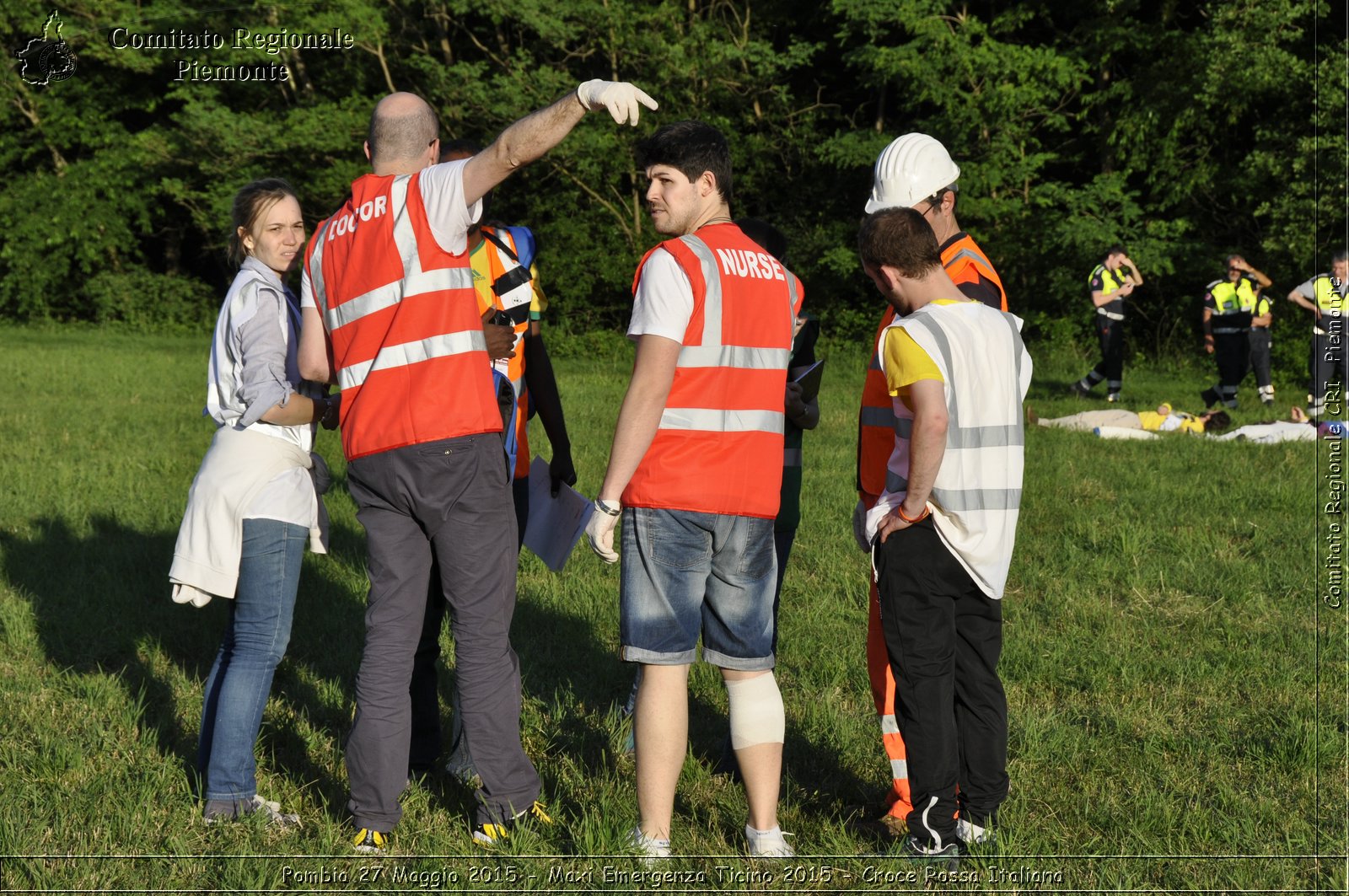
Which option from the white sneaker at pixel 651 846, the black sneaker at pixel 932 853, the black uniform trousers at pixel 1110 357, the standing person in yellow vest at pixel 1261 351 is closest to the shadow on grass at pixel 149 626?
the white sneaker at pixel 651 846

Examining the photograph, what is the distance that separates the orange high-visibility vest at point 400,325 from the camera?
352 centimetres

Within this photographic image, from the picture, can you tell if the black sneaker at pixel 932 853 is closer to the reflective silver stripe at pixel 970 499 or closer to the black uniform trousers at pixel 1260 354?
the reflective silver stripe at pixel 970 499

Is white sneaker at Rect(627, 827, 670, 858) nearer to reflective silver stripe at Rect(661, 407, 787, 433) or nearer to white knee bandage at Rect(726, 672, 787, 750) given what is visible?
white knee bandage at Rect(726, 672, 787, 750)

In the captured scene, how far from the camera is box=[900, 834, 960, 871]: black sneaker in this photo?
3.57 m

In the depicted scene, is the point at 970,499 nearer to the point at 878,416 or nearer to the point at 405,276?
the point at 878,416

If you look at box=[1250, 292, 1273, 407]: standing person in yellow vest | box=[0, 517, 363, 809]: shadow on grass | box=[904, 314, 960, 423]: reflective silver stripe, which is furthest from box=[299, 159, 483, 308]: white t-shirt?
box=[1250, 292, 1273, 407]: standing person in yellow vest

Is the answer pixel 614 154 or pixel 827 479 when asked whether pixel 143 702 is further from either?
pixel 614 154

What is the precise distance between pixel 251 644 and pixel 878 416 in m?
2.07

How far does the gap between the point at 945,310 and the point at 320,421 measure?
197 cm

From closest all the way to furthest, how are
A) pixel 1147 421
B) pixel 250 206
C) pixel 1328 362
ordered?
pixel 250 206 < pixel 1147 421 < pixel 1328 362

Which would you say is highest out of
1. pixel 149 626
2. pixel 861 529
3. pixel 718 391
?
pixel 718 391

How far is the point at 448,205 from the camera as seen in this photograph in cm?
A: 343

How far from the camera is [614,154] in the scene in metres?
25.4

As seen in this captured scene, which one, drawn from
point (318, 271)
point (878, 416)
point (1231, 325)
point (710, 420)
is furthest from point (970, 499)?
point (1231, 325)
